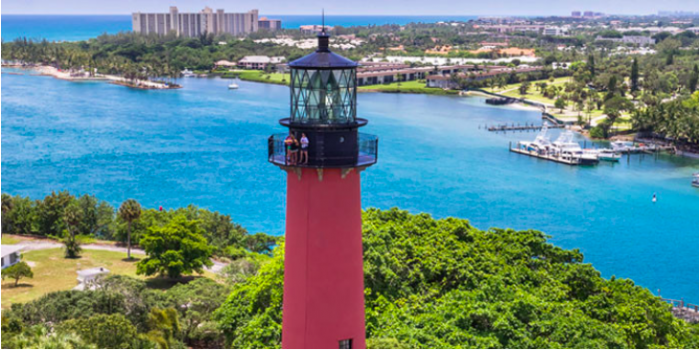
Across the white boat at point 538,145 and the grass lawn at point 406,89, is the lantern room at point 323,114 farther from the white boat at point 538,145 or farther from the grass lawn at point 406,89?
the grass lawn at point 406,89

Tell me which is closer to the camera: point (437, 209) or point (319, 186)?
point (319, 186)

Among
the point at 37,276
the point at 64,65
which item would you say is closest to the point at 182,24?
the point at 64,65

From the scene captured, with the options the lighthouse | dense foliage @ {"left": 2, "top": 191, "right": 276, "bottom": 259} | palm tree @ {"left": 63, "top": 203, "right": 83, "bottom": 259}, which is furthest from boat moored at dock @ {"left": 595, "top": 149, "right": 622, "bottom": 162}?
the lighthouse

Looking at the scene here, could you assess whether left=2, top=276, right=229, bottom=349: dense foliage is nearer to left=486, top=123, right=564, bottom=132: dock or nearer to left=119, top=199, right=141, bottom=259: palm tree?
left=119, top=199, right=141, bottom=259: palm tree

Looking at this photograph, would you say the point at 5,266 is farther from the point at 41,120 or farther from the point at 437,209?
the point at 41,120

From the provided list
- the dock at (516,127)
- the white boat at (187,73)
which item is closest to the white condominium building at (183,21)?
the white boat at (187,73)

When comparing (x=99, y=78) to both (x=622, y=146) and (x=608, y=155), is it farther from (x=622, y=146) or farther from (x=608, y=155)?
(x=608, y=155)
